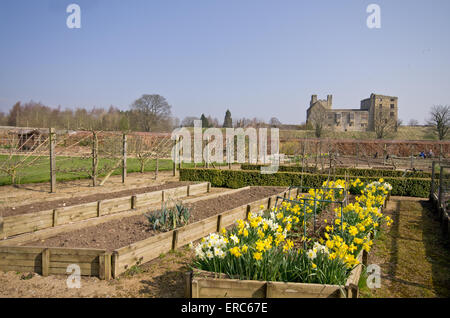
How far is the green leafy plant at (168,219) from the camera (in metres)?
5.56

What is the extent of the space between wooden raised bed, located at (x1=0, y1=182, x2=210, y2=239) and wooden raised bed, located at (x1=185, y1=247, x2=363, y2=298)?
3470 millimetres

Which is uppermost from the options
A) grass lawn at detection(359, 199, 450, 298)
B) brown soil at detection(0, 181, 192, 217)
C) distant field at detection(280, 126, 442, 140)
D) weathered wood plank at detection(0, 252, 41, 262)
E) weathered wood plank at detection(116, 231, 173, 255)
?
distant field at detection(280, 126, 442, 140)

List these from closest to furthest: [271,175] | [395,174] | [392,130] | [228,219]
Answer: [228,219] → [271,175] → [395,174] → [392,130]

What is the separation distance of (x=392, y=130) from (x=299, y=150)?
100ft

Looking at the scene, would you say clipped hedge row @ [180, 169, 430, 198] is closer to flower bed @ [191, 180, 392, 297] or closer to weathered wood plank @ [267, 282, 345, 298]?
flower bed @ [191, 180, 392, 297]

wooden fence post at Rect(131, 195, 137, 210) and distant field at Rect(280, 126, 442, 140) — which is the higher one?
distant field at Rect(280, 126, 442, 140)

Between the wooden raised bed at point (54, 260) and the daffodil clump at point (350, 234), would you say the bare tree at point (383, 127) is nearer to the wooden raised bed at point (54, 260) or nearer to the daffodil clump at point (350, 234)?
the daffodil clump at point (350, 234)

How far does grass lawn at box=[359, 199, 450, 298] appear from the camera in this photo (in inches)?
152

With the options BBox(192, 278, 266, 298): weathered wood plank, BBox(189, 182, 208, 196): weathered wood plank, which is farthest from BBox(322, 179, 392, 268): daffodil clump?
BBox(189, 182, 208, 196): weathered wood plank

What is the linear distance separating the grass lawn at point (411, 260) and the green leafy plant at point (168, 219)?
10.2 ft

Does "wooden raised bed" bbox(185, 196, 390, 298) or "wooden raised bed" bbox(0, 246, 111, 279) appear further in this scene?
"wooden raised bed" bbox(0, 246, 111, 279)

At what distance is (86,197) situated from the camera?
8.20 meters
